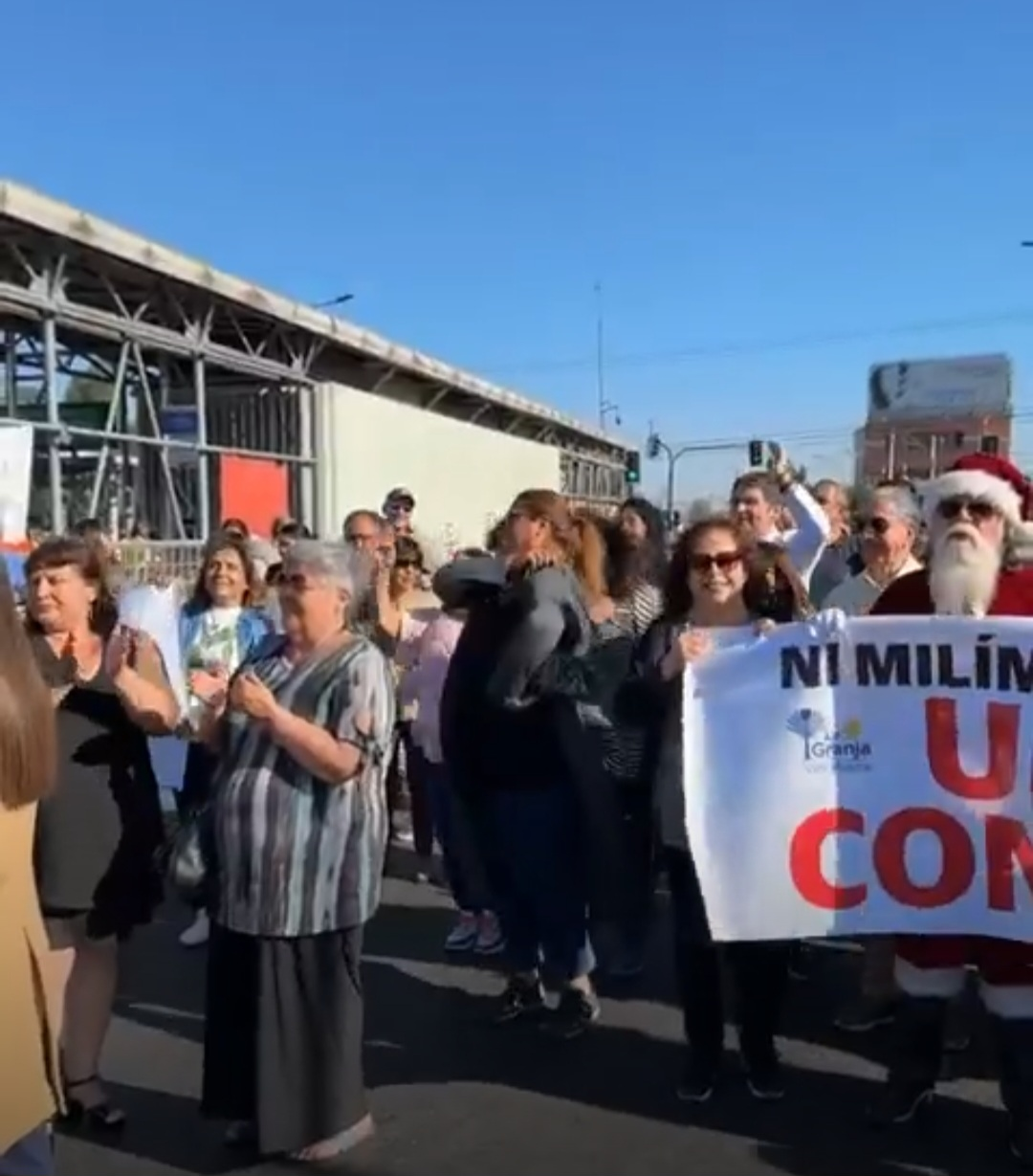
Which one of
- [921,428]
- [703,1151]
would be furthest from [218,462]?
[921,428]

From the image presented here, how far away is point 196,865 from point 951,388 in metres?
94.1

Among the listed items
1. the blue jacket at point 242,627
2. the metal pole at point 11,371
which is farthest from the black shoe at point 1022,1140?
the metal pole at point 11,371

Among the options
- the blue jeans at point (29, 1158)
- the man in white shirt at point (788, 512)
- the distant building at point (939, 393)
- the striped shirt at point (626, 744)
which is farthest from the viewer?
the distant building at point (939, 393)

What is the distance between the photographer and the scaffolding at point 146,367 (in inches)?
560

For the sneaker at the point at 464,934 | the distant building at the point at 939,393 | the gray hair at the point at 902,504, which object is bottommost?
the sneaker at the point at 464,934

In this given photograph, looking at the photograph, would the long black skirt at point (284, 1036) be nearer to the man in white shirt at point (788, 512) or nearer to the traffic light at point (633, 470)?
the man in white shirt at point (788, 512)

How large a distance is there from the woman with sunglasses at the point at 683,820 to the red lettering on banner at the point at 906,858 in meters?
0.48

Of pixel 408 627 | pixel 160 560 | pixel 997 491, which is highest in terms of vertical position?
pixel 160 560

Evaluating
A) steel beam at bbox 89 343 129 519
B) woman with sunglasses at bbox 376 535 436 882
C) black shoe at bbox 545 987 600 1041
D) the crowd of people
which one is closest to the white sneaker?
woman with sunglasses at bbox 376 535 436 882

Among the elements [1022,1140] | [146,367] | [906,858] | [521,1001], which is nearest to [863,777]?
[906,858]

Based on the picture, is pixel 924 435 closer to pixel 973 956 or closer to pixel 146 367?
pixel 146 367

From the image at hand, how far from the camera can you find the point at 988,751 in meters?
3.91

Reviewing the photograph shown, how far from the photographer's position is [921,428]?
277 ft

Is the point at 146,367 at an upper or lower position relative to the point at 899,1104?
upper
